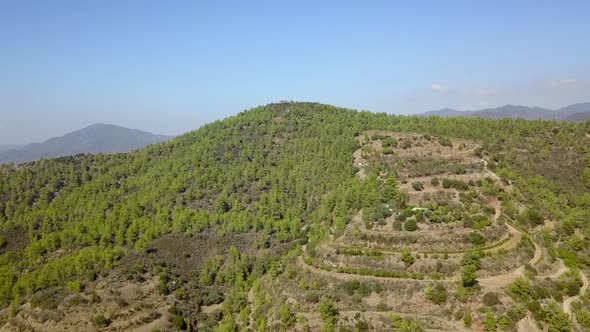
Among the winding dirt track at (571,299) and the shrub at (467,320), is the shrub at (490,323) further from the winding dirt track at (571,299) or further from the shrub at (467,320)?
the winding dirt track at (571,299)

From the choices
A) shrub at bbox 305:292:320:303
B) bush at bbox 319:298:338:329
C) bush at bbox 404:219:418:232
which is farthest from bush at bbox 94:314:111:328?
bush at bbox 404:219:418:232

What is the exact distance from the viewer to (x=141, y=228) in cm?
9656

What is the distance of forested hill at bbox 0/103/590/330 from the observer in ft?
275

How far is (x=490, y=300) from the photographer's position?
176ft

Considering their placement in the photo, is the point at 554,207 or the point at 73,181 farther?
the point at 73,181

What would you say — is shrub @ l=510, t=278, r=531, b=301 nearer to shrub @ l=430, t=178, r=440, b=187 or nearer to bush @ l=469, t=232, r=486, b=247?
bush @ l=469, t=232, r=486, b=247

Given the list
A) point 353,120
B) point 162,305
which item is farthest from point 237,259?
point 353,120

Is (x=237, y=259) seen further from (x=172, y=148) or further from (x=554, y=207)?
(x=172, y=148)

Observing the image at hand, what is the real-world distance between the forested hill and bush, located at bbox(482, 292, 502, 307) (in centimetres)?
2228

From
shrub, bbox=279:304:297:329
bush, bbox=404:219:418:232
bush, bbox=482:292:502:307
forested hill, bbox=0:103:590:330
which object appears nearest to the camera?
bush, bbox=482:292:502:307

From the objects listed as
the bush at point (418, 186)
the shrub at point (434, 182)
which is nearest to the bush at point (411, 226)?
the bush at point (418, 186)

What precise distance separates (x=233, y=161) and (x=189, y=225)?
35038 mm

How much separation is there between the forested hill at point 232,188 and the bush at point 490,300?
2228cm

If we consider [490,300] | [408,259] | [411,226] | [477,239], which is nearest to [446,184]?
[411,226]
